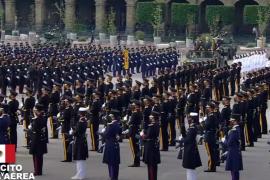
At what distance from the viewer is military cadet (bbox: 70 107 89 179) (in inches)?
815

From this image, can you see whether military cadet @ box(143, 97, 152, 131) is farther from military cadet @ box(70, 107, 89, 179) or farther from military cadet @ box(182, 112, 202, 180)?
military cadet @ box(182, 112, 202, 180)

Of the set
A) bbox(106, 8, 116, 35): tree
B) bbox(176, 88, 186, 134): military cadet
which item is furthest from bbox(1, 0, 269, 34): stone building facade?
bbox(176, 88, 186, 134): military cadet

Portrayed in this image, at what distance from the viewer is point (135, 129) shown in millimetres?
21938

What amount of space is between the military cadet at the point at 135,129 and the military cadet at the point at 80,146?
140 cm

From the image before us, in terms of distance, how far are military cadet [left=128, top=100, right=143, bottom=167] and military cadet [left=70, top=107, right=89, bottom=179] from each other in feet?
4.59

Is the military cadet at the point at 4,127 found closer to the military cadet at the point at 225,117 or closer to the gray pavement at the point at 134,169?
the gray pavement at the point at 134,169

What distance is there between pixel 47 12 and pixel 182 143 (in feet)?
191

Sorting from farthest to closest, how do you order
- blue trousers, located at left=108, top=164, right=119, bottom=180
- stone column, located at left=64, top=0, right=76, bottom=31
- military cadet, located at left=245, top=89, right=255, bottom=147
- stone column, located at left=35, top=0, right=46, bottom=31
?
stone column, located at left=35, top=0, right=46, bottom=31, stone column, located at left=64, top=0, right=76, bottom=31, military cadet, located at left=245, top=89, right=255, bottom=147, blue trousers, located at left=108, top=164, right=119, bottom=180

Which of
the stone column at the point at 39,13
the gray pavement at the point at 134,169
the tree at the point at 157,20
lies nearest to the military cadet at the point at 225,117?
the gray pavement at the point at 134,169

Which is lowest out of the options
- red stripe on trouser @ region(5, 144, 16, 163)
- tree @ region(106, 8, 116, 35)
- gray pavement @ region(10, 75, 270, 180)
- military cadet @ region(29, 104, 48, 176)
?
gray pavement @ region(10, 75, 270, 180)

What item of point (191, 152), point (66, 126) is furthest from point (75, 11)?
point (191, 152)

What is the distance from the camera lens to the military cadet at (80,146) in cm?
2070

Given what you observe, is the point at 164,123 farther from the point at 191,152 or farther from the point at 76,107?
the point at 191,152

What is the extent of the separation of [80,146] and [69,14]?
177 ft
